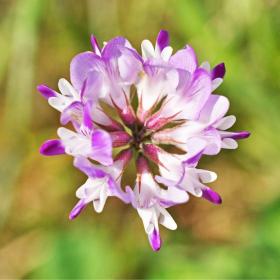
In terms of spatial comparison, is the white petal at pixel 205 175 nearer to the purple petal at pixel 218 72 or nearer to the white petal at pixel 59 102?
the purple petal at pixel 218 72

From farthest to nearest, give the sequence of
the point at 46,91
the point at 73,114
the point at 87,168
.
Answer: the point at 46,91
the point at 73,114
the point at 87,168

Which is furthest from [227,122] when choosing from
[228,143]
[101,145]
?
[101,145]

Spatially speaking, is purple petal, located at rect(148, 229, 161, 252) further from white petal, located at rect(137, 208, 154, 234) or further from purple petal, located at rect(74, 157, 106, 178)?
purple petal, located at rect(74, 157, 106, 178)

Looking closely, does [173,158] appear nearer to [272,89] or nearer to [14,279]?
[272,89]

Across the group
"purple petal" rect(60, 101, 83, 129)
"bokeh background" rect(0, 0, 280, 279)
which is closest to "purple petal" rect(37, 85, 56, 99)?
"purple petal" rect(60, 101, 83, 129)

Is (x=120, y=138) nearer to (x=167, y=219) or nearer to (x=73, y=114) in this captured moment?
(x=73, y=114)

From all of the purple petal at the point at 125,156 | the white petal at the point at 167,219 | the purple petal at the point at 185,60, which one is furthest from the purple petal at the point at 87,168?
the purple petal at the point at 185,60

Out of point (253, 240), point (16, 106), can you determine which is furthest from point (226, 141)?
point (16, 106)
